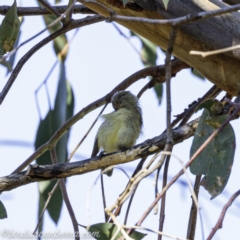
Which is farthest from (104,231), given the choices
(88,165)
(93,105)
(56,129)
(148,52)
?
(148,52)

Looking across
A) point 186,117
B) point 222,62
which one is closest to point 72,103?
point 186,117

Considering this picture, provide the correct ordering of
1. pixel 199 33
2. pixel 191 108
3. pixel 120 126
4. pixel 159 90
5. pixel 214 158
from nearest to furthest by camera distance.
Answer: pixel 214 158 < pixel 199 33 < pixel 191 108 < pixel 120 126 < pixel 159 90

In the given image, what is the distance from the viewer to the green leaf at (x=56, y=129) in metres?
2.99

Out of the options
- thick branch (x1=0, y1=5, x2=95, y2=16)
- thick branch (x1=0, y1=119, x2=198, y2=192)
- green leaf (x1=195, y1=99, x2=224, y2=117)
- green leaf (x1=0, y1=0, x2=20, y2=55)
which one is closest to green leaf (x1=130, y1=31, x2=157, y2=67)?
thick branch (x1=0, y1=5, x2=95, y2=16)

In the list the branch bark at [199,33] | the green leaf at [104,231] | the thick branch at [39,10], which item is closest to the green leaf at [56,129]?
the thick branch at [39,10]

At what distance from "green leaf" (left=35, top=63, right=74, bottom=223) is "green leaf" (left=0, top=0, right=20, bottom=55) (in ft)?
2.41

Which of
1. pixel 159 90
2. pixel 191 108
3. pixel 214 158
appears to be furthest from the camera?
pixel 159 90

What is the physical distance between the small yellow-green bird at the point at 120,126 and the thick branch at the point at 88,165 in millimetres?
755

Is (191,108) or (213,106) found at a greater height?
(191,108)

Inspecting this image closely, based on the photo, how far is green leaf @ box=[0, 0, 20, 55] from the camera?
2387 millimetres

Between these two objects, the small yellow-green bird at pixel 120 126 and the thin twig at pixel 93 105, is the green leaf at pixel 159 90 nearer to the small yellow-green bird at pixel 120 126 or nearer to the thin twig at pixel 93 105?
the small yellow-green bird at pixel 120 126

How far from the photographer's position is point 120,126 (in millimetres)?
3178

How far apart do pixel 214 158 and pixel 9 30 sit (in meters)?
1.02

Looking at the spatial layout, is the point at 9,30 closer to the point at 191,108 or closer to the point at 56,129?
the point at 191,108
